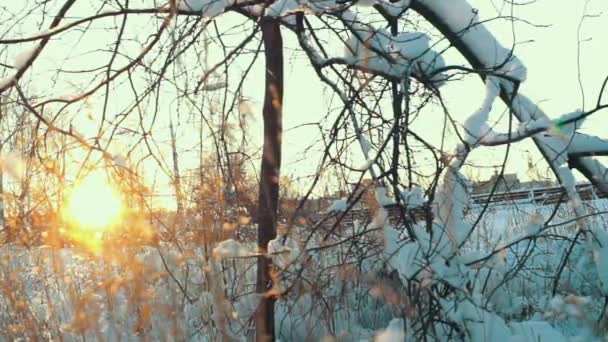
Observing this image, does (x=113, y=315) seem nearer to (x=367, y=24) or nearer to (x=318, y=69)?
(x=318, y=69)

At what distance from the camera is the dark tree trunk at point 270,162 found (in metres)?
3.00

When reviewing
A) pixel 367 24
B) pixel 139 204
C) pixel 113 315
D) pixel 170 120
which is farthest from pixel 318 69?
pixel 113 315

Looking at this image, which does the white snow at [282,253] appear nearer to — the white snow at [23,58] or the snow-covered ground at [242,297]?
the snow-covered ground at [242,297]

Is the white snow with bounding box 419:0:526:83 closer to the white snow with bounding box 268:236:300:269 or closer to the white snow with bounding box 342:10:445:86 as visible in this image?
the white snow with bounding box 342:10:445:86

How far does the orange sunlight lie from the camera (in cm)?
268

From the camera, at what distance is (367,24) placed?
254 centimetres

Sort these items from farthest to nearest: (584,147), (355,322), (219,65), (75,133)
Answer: (355,322), (584,147), (75,133), (219,65)

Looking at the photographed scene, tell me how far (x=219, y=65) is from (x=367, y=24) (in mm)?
548

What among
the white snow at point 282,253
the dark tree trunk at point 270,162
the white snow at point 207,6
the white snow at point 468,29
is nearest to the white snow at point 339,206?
the white snow at point 282,253

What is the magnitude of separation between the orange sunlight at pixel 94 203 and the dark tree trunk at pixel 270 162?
1.98 ft

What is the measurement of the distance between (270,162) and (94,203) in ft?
2.46

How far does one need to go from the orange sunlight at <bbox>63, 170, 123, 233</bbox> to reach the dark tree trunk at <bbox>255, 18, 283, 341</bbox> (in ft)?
1.98

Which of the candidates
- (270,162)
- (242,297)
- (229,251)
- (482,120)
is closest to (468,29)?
(482,120)

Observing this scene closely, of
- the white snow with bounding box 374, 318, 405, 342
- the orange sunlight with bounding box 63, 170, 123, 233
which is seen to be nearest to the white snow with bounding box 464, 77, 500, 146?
the white snow with bounding box 374, 318, 405, 342
